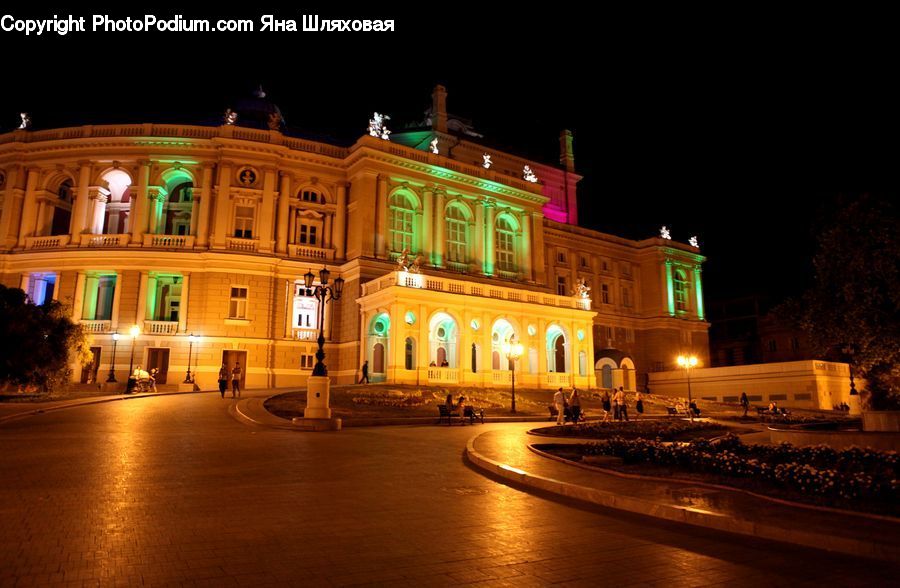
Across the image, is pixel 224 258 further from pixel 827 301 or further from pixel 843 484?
pixel 843 484

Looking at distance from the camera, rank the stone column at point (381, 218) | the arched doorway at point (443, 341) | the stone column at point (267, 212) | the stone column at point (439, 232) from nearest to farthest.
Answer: the arched doorway at point (443, 341) → the stone column at point (267, 212) → the stone column at point (381, 218) → the stone column at point (439, 232)

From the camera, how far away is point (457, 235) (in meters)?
52.5

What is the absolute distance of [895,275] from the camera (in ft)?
64.5

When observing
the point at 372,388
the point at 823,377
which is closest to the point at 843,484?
the point at 372,388

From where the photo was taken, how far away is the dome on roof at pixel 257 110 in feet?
182

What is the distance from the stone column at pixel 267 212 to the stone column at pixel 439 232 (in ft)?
43.0

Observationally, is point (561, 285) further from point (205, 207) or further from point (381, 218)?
point (205, 207)

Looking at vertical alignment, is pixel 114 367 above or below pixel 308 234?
below

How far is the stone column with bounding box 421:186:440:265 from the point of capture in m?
49.4

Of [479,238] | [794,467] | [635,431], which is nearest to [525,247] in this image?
[479,238]

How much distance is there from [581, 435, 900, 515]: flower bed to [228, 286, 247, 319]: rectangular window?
34102 millimetres

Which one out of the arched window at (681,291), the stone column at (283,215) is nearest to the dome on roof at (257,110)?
the stone column at (283,215)

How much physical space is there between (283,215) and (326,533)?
4185cm

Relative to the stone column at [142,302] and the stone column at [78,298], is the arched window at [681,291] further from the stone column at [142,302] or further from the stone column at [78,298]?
the stone column at [78,298]
